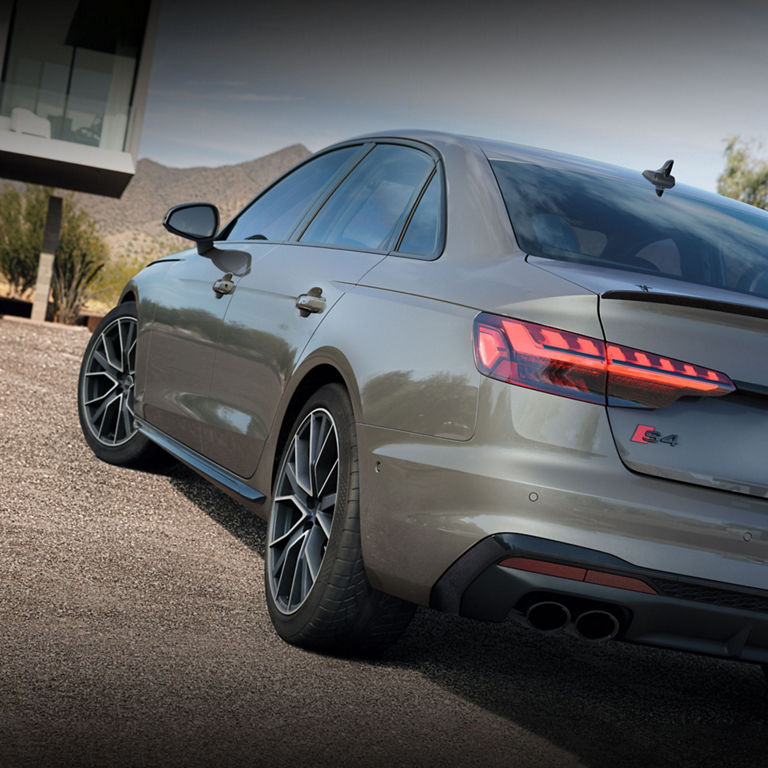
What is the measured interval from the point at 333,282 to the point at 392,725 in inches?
57.6

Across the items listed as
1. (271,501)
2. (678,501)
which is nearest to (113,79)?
(271,501)

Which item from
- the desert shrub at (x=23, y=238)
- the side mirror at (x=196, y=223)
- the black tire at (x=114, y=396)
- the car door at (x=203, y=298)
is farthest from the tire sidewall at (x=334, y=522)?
the desert shrub at (x=23, y=238)

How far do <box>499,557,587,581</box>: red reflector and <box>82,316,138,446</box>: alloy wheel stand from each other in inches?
130

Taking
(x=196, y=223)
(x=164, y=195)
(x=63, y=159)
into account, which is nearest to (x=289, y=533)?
(x=196, y=223)

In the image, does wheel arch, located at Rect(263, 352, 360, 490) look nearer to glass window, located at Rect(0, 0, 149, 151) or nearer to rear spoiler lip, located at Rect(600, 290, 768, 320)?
rear spoiler lip, located at Rect(600, 290, 768, 320)

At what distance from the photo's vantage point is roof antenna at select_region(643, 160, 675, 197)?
3.94 metres

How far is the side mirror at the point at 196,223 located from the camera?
5.06 m

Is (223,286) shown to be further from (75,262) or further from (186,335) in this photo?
(75,262)

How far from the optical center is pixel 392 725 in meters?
2.86

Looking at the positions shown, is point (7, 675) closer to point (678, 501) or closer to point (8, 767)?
point (8, 767)

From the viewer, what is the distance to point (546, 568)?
2.67m

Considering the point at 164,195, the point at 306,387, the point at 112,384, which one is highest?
the point at 306,387

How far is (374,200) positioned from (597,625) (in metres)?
1.86

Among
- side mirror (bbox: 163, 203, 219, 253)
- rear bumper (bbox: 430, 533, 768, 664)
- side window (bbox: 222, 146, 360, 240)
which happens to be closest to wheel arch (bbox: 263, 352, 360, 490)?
rear bumper (bbox: 430, 533, 768, 664)
